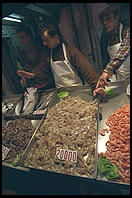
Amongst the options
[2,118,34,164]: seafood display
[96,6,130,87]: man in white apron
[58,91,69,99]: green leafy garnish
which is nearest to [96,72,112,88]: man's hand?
[96,6,130,87]: man in white apron

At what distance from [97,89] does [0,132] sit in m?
1.58

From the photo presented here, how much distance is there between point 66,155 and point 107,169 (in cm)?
43

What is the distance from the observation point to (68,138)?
190 cm

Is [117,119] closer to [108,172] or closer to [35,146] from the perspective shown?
[108,172]

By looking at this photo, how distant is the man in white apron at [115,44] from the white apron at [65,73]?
613 mm

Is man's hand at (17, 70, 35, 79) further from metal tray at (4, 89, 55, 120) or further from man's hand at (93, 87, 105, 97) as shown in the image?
man's hand at (93, 87, 105, 97)

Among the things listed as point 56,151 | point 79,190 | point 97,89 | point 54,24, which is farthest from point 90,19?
point 79,190

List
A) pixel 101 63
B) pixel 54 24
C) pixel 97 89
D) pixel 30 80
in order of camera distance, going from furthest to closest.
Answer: pixel 30 80 < pixel 101 63 < pixel 54 24 < pixel 97 89

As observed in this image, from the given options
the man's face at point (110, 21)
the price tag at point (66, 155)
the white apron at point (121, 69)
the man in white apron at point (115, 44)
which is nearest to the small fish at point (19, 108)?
the price tag at point (66, 155)

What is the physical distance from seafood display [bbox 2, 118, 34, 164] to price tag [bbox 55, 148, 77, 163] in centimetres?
62

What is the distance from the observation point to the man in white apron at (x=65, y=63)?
238 centimetres

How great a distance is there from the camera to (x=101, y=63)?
9.41 feet

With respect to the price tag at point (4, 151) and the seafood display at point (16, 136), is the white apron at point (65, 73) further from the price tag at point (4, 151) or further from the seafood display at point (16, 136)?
the price tag at point (4, 151)

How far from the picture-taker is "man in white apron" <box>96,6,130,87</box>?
6.07 ft
